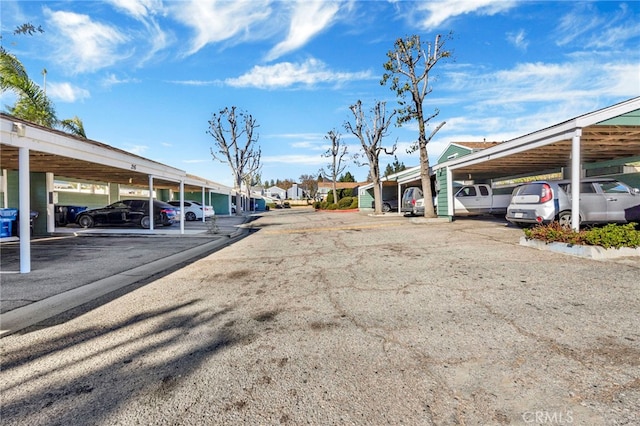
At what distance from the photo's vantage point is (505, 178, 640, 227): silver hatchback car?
28.8 ft

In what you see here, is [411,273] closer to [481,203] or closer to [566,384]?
[566,384]

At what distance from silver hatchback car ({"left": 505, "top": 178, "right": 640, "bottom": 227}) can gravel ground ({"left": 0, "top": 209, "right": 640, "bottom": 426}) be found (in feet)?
12.2

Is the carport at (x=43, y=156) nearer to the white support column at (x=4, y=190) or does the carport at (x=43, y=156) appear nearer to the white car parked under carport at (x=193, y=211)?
the white support column at (x=4, y=190)

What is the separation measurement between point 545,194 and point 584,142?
2.04 meters

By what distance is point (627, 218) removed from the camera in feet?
29.7

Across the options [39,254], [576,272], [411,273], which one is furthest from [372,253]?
[39,254]

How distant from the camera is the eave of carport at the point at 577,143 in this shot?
739 centimetres

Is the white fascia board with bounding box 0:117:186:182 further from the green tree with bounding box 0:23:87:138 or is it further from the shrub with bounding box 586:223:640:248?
the shrub with bounding box 586:223:640:248

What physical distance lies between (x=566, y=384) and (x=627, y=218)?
31.7 feet

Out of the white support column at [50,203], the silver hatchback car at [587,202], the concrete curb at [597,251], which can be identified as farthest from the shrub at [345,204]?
the concrete curb at [597,251]

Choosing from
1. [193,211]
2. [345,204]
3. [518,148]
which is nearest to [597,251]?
[518,148]

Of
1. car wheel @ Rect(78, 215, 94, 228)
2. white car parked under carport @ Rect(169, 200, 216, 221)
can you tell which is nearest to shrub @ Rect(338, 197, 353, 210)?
white car parked under carport @ Rect(169, 200, 216, 221)

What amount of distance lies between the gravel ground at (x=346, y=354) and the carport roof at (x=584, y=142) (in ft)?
12.8

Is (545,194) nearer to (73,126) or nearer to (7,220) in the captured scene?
(7,220)
